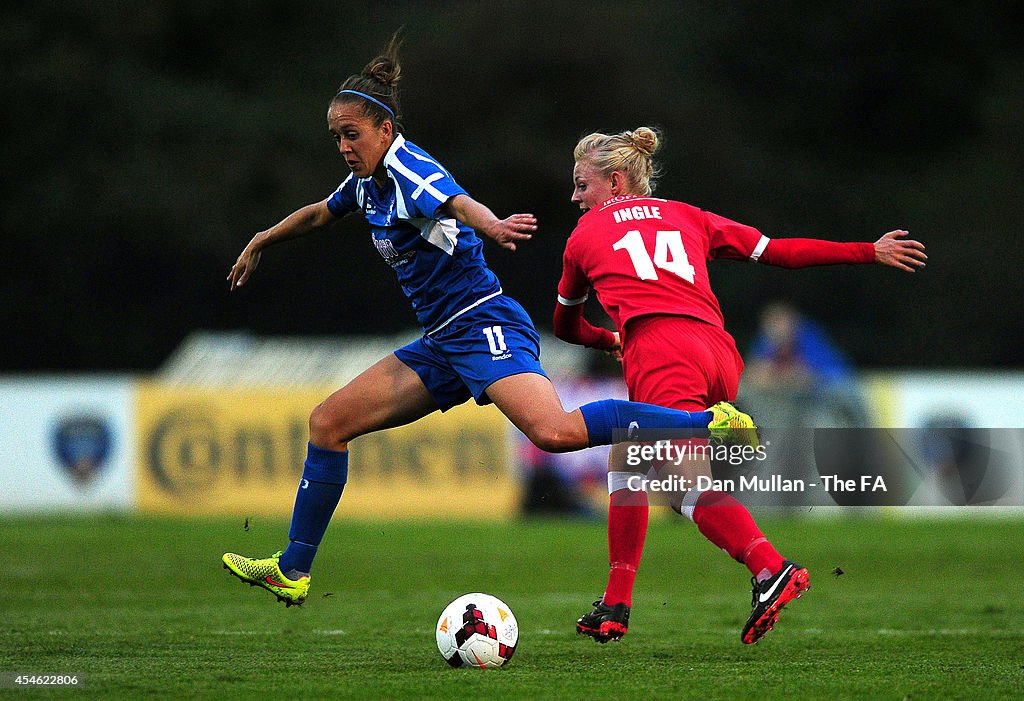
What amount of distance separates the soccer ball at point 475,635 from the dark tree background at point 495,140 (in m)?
11.7

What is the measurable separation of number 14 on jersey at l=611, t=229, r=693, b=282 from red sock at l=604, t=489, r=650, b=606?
838 mm

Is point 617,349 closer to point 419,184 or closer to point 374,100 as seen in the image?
point 419,184

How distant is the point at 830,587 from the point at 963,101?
71.6ft

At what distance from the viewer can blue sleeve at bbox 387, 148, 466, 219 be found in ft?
18.7

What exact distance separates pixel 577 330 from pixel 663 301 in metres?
0.60

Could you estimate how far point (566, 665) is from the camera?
561 cm

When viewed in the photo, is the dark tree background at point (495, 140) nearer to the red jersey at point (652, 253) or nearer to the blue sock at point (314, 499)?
the blue sock at point (314, 499)

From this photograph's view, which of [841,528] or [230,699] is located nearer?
[230,699]

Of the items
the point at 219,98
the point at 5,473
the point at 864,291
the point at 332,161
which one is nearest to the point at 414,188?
the point at 5,473

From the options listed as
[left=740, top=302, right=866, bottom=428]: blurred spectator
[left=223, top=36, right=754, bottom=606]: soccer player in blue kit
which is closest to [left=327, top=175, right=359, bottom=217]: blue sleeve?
[left=223, top=36, right=754, bottom=606]: soccer player in blue kit

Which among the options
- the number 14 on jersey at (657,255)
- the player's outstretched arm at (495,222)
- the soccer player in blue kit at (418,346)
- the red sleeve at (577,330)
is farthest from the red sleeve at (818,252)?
the player's outstretched arm at (495,222)

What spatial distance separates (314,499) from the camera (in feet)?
20.7

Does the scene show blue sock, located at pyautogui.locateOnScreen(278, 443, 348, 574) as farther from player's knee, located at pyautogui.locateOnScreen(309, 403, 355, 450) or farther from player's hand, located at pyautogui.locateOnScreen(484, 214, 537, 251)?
player's hand, located at pyautogui.locateOnScreen(484, 214, 537, 251)

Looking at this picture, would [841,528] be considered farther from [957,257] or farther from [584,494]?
[957,257]
